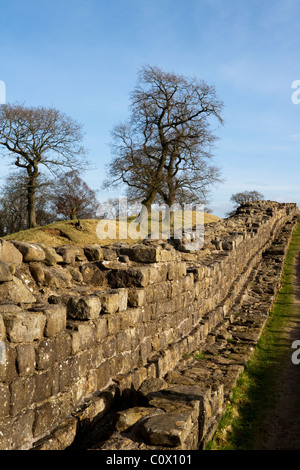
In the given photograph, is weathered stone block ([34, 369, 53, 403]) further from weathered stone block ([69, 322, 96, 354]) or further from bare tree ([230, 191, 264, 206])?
bare tree ([230, 191, 264, 206])

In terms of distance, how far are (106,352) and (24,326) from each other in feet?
5.59

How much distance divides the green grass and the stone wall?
8.8 inches

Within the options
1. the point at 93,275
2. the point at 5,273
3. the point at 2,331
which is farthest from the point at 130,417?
the point at 93,275

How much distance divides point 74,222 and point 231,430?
2273 cm

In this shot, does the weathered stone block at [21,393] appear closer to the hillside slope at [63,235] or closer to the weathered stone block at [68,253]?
the weathered stone block at [68,253]

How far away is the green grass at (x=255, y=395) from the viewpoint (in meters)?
5.77

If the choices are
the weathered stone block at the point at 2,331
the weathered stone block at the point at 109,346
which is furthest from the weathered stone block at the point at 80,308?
the weathered stone block at the point at 2,331

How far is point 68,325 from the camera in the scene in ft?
16.2

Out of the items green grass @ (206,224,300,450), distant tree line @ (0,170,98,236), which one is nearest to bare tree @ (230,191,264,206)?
distant tree line @ (0,170,98,236)

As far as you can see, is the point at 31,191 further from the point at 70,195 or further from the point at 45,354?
the point at 45,354

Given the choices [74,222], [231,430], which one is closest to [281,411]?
[231,430]

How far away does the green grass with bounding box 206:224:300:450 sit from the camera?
5.77 meters

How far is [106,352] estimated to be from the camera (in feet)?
18.2
